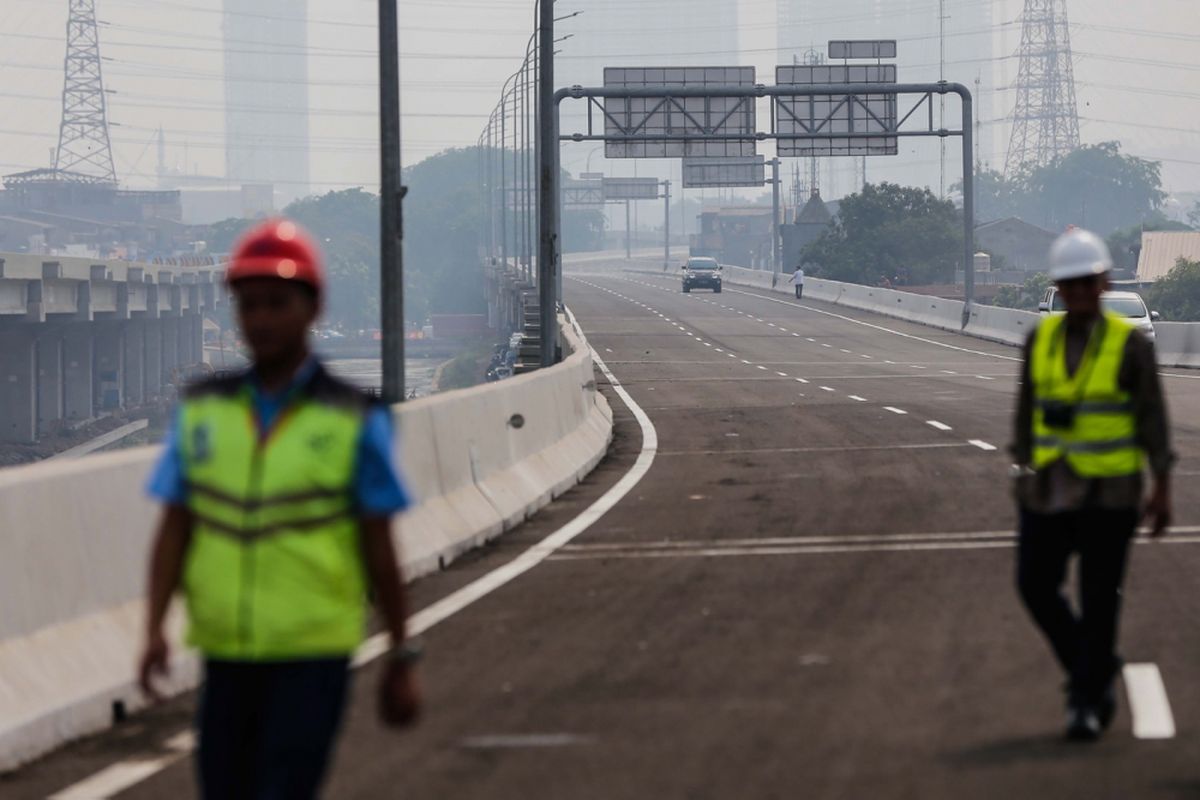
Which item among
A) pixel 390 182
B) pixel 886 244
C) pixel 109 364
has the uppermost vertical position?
pixel 886 244

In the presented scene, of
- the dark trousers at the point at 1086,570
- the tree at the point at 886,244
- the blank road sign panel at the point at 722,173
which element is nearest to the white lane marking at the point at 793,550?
the dark trousers at the point at 1086,570

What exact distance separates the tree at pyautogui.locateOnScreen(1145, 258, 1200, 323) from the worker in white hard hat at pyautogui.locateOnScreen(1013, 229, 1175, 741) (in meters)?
113

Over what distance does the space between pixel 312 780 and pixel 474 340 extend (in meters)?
183

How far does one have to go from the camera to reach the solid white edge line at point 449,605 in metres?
7.66

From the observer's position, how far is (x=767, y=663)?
391 inches

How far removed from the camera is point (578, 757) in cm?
789

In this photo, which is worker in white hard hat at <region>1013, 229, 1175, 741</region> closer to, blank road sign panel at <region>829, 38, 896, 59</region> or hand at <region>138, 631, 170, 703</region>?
hand at <region>138, 631, 170, 703</region>

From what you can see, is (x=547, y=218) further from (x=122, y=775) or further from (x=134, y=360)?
(x=134, y=360)

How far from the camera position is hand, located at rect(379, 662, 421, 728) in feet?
16.0

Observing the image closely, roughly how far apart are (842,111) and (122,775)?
213 ft

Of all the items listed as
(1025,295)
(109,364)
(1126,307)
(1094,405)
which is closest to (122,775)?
(1094,405)

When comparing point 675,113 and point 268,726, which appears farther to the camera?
point 675,113

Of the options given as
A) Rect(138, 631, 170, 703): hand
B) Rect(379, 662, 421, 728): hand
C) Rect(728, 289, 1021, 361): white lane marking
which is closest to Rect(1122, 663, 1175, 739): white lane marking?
Rect(379, 662, 421, 728): hand

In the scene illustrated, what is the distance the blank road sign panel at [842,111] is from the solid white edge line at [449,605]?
148ft
